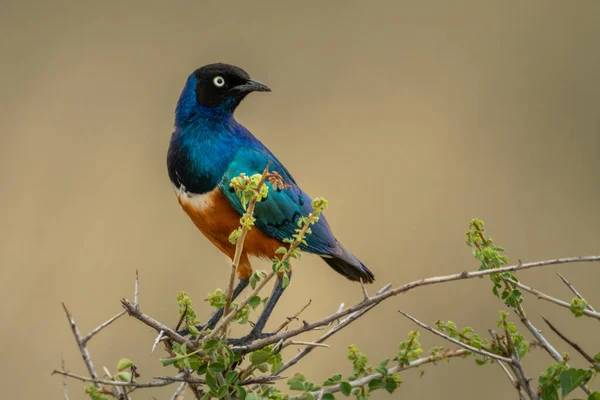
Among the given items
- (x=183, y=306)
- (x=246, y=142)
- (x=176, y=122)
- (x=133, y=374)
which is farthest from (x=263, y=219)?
(x=133, y=374)

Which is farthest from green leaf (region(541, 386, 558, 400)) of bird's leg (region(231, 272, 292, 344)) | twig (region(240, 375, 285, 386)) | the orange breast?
the orange breast

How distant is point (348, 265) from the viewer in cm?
227

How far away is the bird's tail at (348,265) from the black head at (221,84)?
0.55 m

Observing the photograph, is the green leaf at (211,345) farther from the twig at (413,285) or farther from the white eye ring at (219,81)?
the white eye ring at (219,81)

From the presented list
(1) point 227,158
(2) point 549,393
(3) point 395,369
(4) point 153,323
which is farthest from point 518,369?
(1) point 227,158

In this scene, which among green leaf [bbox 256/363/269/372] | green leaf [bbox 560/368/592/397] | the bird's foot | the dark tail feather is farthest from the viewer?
the dark tail feather

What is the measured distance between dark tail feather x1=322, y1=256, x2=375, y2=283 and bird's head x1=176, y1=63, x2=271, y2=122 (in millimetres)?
561

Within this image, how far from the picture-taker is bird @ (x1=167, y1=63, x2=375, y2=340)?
214 cm

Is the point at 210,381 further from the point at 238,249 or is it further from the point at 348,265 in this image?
the point at 348,265

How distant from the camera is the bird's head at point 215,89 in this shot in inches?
89.7

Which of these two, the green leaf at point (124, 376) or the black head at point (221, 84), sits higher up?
the black head at point (221, 84)

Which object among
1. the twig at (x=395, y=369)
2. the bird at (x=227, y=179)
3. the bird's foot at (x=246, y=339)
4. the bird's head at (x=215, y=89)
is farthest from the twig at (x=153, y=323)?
the bird's head at (x=215, y=89)

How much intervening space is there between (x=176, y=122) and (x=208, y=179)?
0.27m

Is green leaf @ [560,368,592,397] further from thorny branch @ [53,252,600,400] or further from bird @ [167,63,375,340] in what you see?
bird @ [167,63,375,340]
